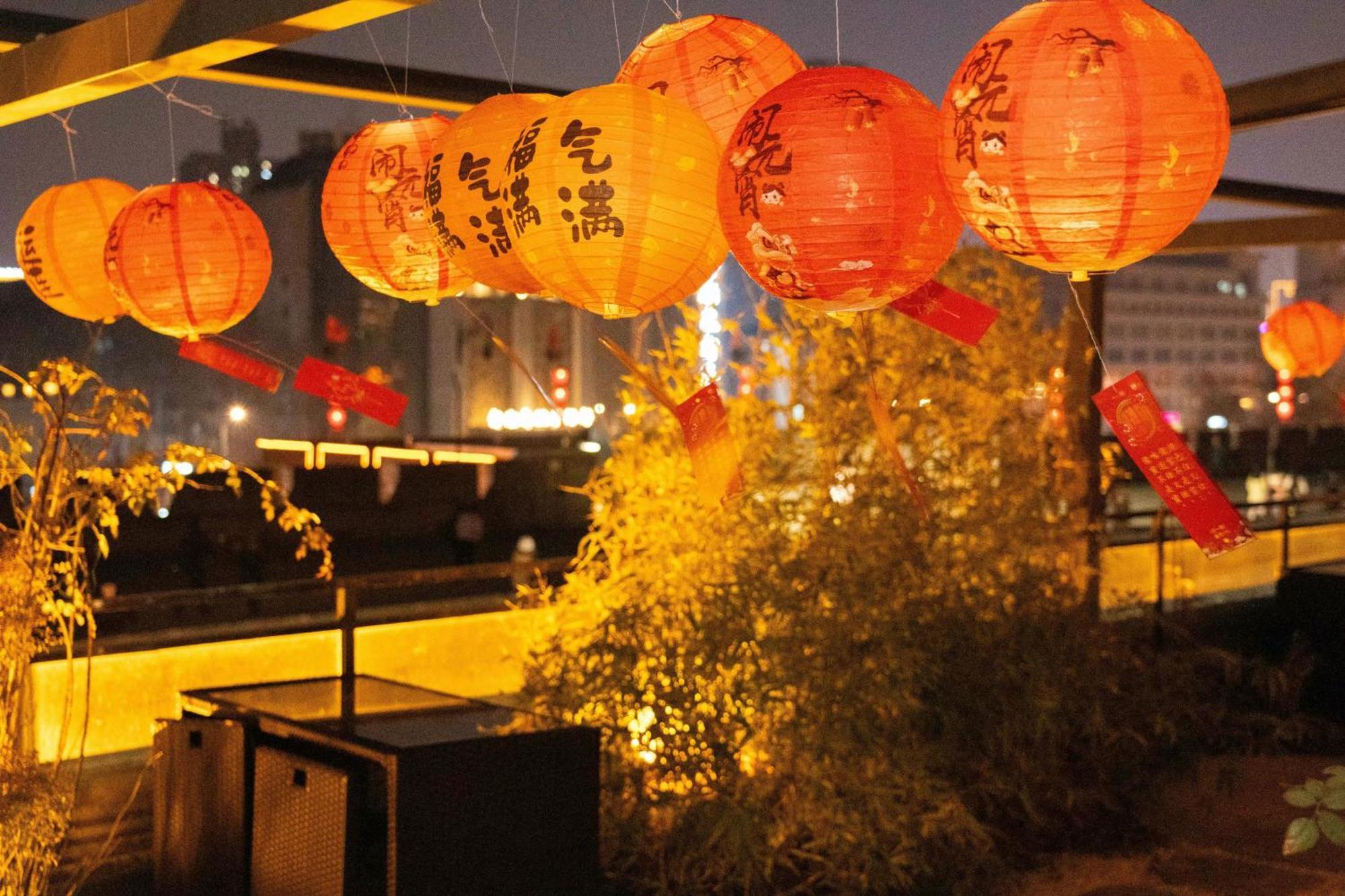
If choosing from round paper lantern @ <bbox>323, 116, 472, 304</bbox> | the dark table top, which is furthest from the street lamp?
round paper lantern @ <bbox>323, 116, 472, 304</bbox>

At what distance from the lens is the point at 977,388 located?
5.40 meters

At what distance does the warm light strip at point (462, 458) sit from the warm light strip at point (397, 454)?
212mm

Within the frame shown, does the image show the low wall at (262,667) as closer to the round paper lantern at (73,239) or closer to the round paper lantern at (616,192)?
the round paper lantern at (73,239)

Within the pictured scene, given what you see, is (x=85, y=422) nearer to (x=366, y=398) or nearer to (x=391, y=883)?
(x=366, y=398)

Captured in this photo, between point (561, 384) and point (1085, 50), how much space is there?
24.3m

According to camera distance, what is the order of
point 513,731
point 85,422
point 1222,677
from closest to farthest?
point 513,731
point 85,422
point 1222,677

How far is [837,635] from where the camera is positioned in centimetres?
462

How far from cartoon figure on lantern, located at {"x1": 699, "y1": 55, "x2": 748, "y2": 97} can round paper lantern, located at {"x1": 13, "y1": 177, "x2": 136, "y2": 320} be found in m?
2.14

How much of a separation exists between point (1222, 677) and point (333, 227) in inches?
218

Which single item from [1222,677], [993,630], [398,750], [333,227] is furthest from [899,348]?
[1222,677]

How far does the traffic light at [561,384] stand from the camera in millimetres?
25764

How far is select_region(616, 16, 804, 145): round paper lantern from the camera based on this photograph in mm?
3178

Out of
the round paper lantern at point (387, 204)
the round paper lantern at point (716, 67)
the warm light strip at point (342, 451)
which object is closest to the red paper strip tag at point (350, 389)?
the round paper lantern at point (387, 204)

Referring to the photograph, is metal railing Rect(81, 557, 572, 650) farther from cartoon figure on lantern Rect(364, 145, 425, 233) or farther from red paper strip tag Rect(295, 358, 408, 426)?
cartoon figure on lantern Rect(364, 145, 425, 233)
